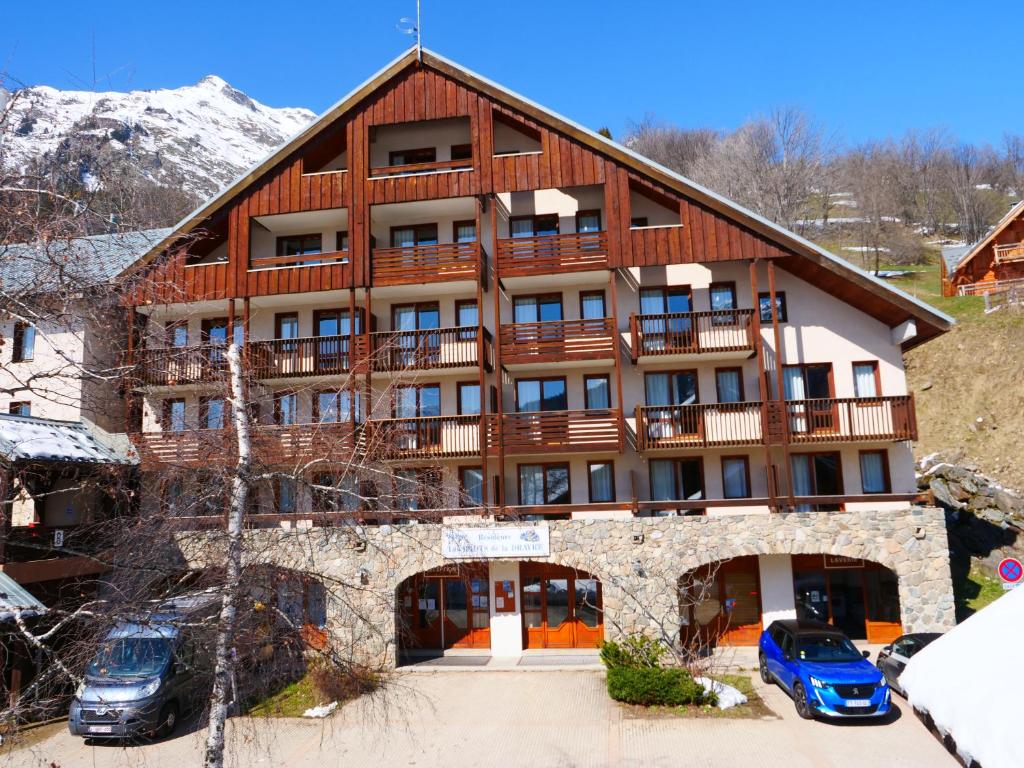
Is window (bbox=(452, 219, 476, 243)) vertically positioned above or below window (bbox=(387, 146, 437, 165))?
below

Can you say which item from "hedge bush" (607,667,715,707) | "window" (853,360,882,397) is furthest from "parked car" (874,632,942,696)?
"window" (853,360,882,397)

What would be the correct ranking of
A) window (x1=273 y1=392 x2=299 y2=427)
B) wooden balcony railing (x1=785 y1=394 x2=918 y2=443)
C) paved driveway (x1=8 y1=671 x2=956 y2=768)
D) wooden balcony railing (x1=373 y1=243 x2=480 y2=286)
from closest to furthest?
window (x1=273 y1=392 x2=299 y2=427), paved driveway (x1=8 y1=671 x2=956 y2=768), wooden balcony railing (x1=785 y1=394 x2=918 y2=443), wooden balcony railing (x1=373 y1=243 x2=480 y2=286)

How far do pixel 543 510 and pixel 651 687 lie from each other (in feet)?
21.9

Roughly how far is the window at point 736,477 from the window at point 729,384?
193cm

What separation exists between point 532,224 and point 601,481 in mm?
9038

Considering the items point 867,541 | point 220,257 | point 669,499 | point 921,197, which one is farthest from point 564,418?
point 921,197

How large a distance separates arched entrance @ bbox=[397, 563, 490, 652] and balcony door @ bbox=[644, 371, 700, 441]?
22.8 ft

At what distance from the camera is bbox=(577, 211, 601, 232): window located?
25.8 m

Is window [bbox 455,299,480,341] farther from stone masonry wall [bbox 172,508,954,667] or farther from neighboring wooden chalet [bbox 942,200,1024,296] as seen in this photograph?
neighboring wooden chalet [bbox 942,200,1024,296]

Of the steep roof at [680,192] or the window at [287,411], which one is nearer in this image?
the window at [287,411]

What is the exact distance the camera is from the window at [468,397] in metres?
25.3

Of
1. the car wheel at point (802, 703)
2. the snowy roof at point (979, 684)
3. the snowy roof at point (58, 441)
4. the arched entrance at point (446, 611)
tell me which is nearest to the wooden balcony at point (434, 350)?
the arched entrance at point (446, 611)

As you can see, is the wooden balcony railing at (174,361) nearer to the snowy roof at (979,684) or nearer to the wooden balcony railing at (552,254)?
the snowy roof at (979,684)

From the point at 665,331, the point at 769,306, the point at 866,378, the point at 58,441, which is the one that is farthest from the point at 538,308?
the point at 58,441
